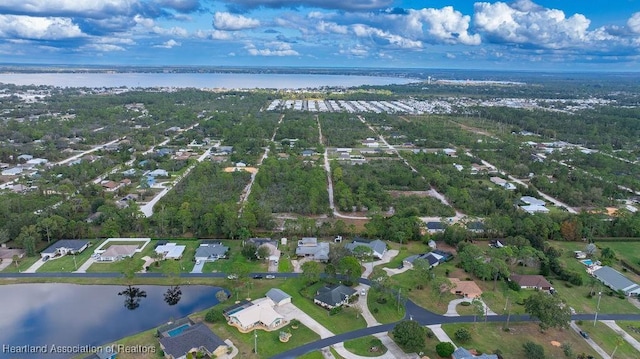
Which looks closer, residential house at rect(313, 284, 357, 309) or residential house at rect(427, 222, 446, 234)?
residential house at rect(313, 284, 357, 309)

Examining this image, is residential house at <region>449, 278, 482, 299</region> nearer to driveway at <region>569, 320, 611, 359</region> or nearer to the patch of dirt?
driveway at <region>569, 320, 611, 359</region>

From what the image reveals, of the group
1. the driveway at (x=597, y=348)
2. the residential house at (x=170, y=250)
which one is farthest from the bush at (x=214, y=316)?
the driveway at (x=597, y=348)

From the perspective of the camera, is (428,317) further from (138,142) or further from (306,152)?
(138,142)

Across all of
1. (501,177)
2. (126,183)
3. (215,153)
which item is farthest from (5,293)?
(501,177)

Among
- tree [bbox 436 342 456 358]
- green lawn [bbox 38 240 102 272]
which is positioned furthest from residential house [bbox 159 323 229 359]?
green lawn [bbox 38 240 102 272]

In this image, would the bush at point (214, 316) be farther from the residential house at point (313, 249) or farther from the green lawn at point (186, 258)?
the residential house at point (313, 249)

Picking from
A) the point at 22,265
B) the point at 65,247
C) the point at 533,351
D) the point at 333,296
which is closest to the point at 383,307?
the point at 333,296
